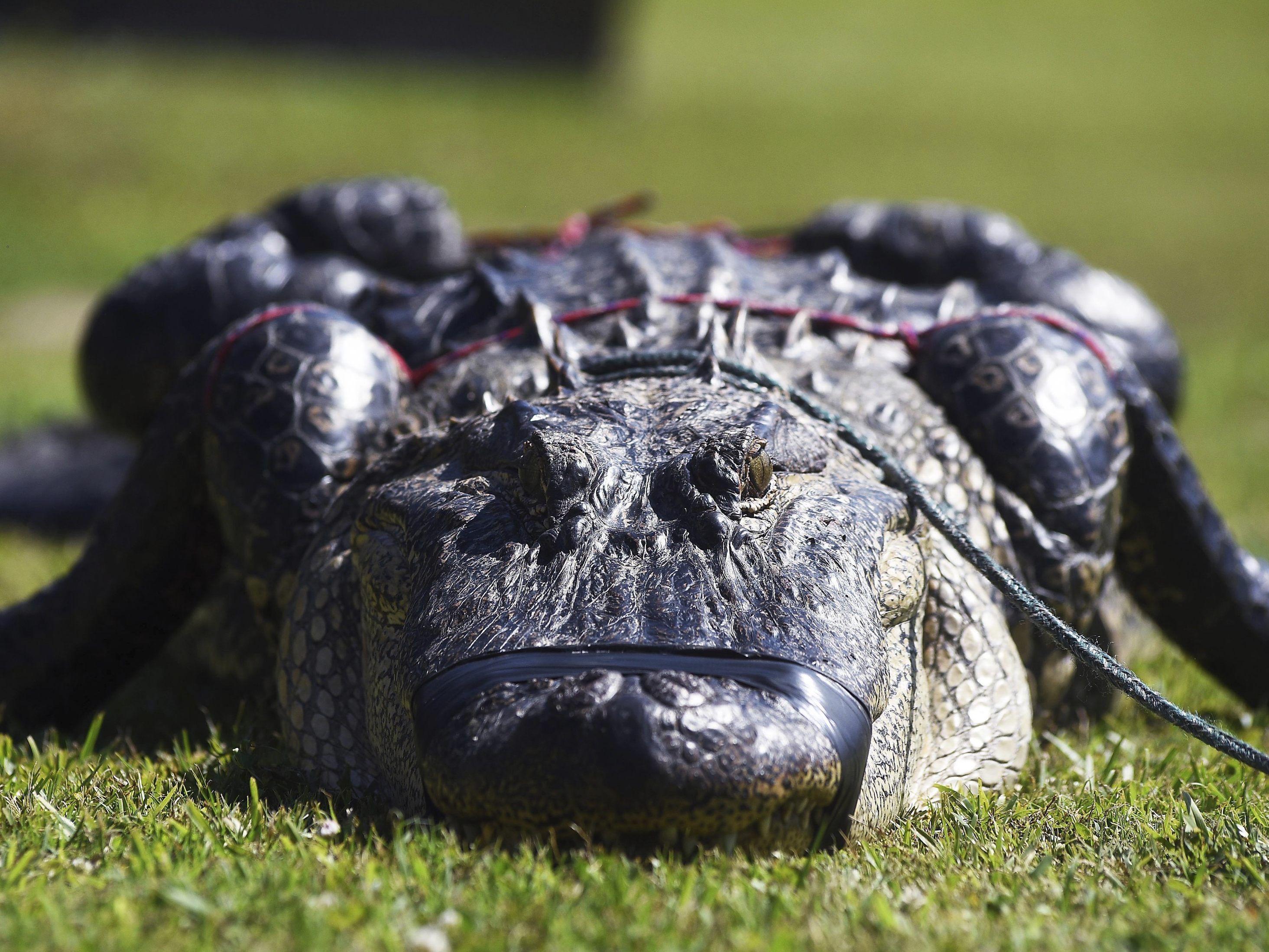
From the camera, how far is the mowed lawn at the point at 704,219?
195 centimetres

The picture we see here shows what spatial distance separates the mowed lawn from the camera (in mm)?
1953

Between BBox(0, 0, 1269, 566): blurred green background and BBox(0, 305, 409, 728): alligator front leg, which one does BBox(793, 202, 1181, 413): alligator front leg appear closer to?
BBox(0, 305, 409, 728): alligator front leg

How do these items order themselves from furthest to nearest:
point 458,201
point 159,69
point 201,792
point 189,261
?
1. point 159,69
2. point 458,201
3. point 189,261
4. point 201,792

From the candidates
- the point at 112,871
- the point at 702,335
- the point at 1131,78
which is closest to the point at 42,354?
the point at 702,335

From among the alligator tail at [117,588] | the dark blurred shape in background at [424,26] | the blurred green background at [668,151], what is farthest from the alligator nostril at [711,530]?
the dark blurred shape in background at [424,26]

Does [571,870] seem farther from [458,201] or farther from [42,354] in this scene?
[458,201]

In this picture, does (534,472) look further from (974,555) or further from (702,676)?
(974,555)

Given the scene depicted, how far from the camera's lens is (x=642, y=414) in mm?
2600

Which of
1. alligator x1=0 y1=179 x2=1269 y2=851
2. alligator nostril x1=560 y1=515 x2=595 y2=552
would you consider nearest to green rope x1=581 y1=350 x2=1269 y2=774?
alligator x1=0 y1=179 x2=1269 y2=851

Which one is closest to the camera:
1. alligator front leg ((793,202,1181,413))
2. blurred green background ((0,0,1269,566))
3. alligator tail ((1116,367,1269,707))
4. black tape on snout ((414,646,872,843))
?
black tape on snout ((414,646,872,843))

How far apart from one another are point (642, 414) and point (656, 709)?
2.60ft

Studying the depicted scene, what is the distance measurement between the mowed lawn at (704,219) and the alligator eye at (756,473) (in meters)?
0.60

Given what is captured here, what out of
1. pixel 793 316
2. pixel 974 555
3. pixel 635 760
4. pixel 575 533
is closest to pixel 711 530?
pixel 575 533

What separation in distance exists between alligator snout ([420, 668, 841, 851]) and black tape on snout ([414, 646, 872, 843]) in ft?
0.05
